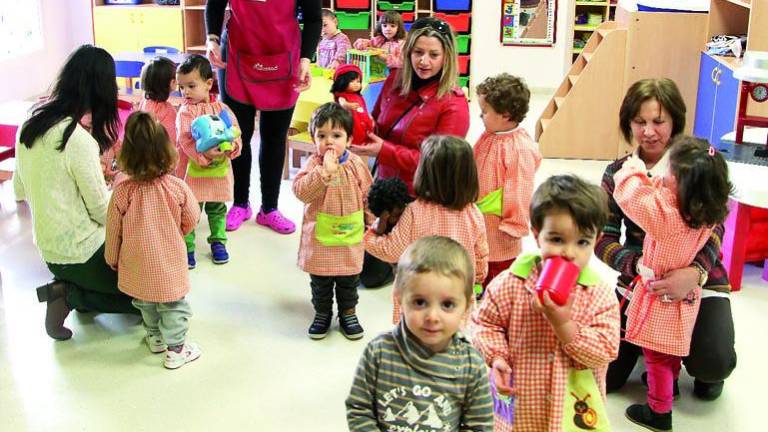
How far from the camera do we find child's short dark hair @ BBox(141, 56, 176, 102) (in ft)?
13.3

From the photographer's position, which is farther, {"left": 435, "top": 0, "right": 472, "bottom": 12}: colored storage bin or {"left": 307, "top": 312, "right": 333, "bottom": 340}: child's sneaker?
{"left": 435, "top": 0, "right": 472, "bottom": 12}: colored storage bin

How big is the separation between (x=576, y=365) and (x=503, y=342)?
0.18 meters

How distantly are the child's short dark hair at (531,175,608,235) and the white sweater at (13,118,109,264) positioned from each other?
1.86 meters

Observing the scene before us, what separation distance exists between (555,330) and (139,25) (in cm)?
720

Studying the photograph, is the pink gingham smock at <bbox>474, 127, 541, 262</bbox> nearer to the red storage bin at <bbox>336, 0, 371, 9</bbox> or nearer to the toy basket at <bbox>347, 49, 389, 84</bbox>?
the toy basket at <bbox>347, 49, 389, 84</bbox>

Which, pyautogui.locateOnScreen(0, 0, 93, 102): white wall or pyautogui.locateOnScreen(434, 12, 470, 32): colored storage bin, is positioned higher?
pyautogui.locateOnScreen(434, 12, 470, 32): colored storage bin

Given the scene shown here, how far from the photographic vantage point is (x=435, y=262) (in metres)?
1.74

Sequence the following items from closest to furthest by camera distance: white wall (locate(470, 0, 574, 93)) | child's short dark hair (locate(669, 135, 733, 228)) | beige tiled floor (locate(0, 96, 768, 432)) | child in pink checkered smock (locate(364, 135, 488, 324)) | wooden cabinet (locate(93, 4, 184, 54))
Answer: child's short dark hair (locate(669, 135, 733, 228)), child in pink checkered smock (locate(364, 135, 488, 324)), beige tiled floor (locate(0, 96, 768, 432)), wooden cabinet (locate(93, 4, 184, 54)), white wall (locate(470, 0, 574, 93))

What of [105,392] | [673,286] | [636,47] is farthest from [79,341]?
[636,47]

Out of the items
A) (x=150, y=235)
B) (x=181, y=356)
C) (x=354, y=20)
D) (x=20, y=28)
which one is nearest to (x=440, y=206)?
(x=150, y=235)

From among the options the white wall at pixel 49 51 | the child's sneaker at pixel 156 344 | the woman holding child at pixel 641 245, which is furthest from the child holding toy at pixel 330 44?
the woman holding child at pixel 641 245

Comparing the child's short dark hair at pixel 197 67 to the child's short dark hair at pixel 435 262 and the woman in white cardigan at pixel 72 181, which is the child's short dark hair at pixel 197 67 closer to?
the woman in white cardigan at pixel 72 181

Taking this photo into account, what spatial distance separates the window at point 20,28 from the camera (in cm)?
787

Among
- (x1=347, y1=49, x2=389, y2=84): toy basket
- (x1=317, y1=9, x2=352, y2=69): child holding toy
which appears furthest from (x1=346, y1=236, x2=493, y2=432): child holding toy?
(x1=317, y1=9, x2=352, y2=69): child holding toy
